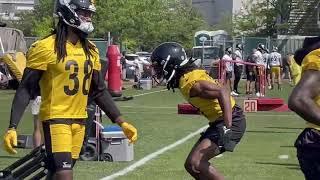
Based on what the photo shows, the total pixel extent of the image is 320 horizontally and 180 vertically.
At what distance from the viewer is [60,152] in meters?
6.73

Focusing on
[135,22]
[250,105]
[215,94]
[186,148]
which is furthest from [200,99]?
[135,22]

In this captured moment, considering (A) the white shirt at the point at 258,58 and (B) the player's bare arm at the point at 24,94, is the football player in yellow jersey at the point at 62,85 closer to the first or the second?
(B) the player's bare arm at the point at 24,94

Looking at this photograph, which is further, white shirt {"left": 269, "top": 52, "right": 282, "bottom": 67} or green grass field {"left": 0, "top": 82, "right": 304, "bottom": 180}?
white shirt {"left": 269, "top": 52, "right": 282, "bottom": 67}

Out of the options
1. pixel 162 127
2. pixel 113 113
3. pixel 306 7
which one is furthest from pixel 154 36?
pixel 113 113

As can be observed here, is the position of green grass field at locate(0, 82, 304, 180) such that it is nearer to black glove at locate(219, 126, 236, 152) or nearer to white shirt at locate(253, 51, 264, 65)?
black glove at locate(219, 126, 236, 152)

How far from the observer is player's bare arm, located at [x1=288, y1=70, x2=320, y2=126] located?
497 centimetres

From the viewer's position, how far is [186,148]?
13.6 m

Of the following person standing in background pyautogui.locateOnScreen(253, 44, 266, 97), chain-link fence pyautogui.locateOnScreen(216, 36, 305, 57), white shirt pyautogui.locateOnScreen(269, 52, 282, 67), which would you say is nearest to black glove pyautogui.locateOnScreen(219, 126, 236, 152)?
person standing in background pyautogui.locateOnScreen(253, 44, 266, 97)

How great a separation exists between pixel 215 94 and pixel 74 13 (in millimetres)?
1991

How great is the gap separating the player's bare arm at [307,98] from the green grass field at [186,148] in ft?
18.6

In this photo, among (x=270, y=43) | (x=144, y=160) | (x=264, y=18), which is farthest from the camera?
(x=264, y=18)

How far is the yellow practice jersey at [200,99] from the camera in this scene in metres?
8.44

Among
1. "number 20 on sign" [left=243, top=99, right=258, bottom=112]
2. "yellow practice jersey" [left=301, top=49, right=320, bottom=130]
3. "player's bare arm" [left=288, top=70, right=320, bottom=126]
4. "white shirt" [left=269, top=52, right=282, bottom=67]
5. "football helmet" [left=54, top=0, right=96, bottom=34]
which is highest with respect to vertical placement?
"football helmet" [left=54, top=0, right=96, bottom=34]

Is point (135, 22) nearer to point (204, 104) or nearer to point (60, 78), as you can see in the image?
point (204, 104)
